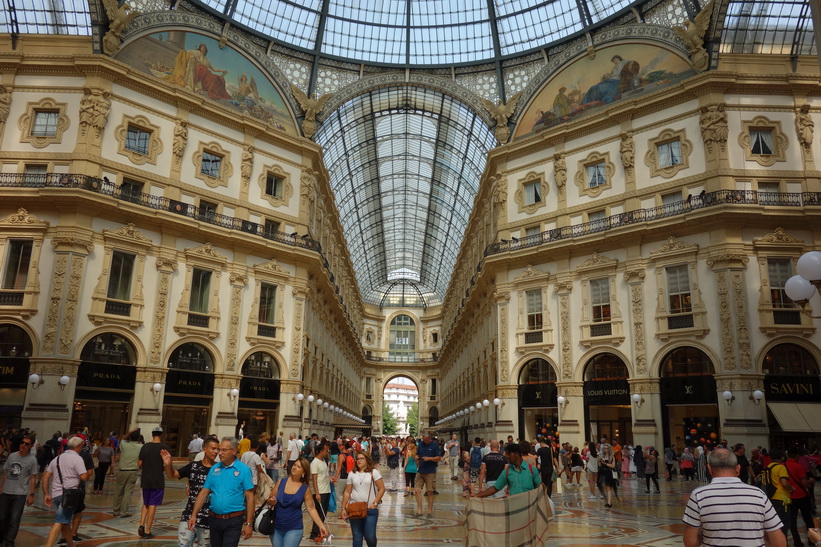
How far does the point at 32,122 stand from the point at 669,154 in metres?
30.8

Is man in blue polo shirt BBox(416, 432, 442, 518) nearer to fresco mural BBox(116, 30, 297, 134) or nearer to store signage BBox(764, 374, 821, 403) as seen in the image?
store signage BBox(764, 374, 821, 403)

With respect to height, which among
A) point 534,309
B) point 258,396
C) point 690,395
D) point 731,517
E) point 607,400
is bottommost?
point 731,517

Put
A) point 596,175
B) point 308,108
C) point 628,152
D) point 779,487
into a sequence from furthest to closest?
1. point 308,108
2. point 596,175
3. point 628,152
4. point 779,487

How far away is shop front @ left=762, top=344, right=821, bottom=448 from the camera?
79.8ft

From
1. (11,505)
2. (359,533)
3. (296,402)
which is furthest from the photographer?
(296,402)

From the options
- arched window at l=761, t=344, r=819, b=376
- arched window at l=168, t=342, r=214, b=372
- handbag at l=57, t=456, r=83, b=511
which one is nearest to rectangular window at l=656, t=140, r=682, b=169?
arched window at l=761, t=344, r=819, b=376

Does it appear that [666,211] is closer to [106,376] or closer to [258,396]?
[258,396]

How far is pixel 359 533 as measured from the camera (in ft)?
25.7

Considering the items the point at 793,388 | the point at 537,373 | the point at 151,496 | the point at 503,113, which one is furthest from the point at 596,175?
the point at 151,496

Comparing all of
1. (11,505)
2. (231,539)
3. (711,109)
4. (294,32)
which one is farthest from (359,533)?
(294,32)

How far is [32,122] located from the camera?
91.8 ft

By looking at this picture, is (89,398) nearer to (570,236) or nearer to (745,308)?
(570,236)

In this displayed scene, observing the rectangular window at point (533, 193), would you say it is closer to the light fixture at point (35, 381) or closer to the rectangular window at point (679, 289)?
the rectangular window at point (679, 289)

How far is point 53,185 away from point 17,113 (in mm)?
4655
